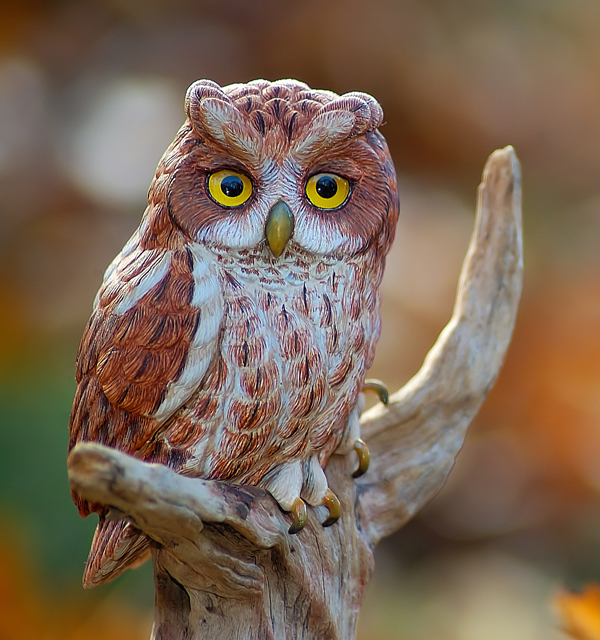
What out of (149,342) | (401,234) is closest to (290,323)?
(149,342)

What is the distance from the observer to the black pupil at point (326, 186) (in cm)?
112

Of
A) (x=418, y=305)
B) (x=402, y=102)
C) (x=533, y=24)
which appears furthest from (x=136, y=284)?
(x=533, y=24)

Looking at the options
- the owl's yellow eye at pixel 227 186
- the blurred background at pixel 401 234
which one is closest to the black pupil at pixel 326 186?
the owl's yellow eye at pixel 227 186

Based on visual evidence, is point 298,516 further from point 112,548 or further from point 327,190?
point 327,190

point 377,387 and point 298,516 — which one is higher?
point 377,387

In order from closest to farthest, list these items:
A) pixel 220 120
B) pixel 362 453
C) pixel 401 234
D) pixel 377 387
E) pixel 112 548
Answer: pixel 220 120 → pixel 112 548 → pixel 362 453 → pixel 377 387 → pixel 401 234

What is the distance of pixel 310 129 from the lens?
3.53 ft

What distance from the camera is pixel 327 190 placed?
1122 mm

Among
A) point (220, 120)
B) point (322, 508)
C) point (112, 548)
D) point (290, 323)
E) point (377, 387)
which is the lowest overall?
point (112, 548)

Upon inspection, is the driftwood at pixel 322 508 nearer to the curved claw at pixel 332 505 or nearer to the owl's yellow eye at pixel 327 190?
the curved claw at pixel 332 505

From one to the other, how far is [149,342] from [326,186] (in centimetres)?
34

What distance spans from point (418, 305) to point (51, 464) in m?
1.54

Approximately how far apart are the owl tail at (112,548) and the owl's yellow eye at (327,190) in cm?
55

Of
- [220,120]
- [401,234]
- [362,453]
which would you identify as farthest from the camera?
[401,234]
